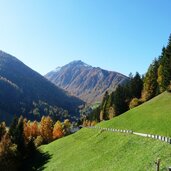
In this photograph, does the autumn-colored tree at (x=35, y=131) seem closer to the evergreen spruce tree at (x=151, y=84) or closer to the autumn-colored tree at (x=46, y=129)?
the autumn-colored tree at (x=46, y=129)

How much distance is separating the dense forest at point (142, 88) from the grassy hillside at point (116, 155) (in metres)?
38.1

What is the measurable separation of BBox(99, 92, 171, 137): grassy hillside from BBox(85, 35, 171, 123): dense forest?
10.5 meters

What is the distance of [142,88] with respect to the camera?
147m

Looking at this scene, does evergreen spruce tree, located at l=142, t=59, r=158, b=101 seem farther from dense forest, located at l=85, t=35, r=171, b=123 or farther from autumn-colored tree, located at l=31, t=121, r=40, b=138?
autumn-colored tree, located at l=31, t=121, r=40, b=138

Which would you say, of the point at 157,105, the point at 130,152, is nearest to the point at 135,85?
the point at 157,105

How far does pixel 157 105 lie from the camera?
95.1 meters

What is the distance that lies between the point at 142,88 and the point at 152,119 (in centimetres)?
6876

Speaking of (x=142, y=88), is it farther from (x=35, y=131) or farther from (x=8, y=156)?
(x=8, y=156)

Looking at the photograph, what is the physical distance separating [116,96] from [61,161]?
273 feet

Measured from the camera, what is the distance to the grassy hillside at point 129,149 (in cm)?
4725

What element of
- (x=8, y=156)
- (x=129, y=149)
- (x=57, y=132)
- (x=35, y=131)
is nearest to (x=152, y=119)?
(x=129, y=149)

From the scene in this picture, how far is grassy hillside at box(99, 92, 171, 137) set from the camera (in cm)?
6912

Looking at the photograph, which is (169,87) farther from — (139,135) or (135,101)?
(139,135)

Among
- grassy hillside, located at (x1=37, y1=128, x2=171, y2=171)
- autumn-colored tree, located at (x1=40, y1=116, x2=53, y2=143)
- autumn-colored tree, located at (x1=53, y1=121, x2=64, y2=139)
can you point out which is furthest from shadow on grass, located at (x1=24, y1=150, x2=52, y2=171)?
autumn-colored tree, located at (x1=40, y1=116, x2=53, y2=143)
